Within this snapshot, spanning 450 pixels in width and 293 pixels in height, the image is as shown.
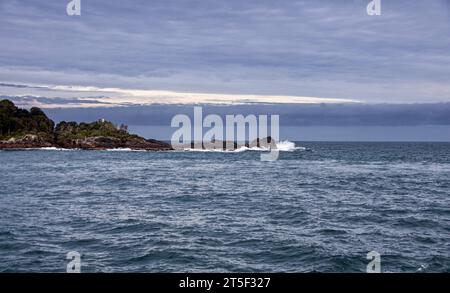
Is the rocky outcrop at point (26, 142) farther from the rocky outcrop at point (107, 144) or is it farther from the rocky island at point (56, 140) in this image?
the rocky outcrop at point (107, 144)

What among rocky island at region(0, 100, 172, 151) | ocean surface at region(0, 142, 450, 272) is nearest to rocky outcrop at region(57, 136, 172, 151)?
rocky island at region(0, 100, 172, 151)

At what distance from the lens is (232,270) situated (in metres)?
20.6

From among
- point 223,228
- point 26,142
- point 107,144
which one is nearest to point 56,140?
point 26,142

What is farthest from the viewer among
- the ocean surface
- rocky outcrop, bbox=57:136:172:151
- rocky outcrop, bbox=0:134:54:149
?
rocky outcrop, bbox=57:136:172:151

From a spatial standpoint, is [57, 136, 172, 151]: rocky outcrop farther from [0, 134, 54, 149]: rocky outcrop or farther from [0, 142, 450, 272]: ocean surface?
[0, 142, 450, 272]: ocean surface

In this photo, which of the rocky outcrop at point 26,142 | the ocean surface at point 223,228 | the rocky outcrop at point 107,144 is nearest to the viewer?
the ocean surface at point 223,228

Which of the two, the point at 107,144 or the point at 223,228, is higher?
the point at 107,144

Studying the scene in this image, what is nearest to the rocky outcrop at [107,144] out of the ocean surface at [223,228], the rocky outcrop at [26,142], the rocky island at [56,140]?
the rocky island at [56,140]

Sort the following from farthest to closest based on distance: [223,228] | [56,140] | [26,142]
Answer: [56,140] → [26,142] → [223,228]

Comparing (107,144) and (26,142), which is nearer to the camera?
(26,142)

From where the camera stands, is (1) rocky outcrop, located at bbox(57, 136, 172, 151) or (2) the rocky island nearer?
(2) the rocky island

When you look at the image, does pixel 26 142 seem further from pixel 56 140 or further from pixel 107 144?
pixel 107 144

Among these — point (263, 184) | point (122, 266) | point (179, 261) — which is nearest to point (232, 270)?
point (179, 261)
